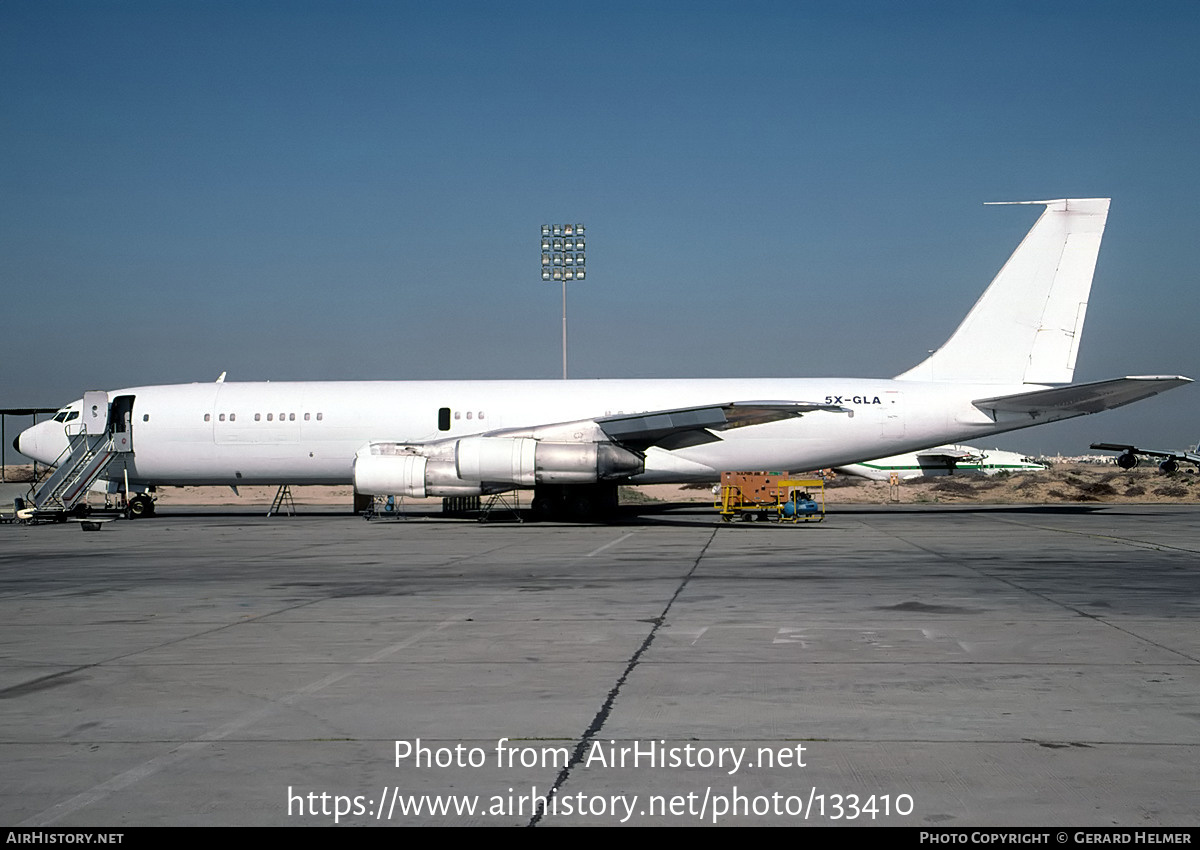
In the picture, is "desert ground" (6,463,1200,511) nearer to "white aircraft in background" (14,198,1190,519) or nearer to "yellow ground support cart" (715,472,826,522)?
"white aircraft in background" (14,198,1190,519)

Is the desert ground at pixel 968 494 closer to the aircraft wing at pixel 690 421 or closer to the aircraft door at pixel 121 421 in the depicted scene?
the aircraft door at pixel 121 421

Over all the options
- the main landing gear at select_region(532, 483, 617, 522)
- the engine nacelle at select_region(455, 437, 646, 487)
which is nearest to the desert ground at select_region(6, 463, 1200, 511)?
the main landing gear at select_region(532, 483, 617, 522)

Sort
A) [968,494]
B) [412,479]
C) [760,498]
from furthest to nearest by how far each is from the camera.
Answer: [968,494], [760,498], [412,479]

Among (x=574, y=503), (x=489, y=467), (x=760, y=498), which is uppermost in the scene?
(x=489, y=467)

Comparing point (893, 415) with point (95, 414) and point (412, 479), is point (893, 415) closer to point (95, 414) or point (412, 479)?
point (412, 479)

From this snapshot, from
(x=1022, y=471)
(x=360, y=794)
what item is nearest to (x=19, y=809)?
(x=360, y=794)

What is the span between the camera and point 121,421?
32125mm

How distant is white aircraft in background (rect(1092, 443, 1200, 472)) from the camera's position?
163 ft

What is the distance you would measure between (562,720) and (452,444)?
2113 cm

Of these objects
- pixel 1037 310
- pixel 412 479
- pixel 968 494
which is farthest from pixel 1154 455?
pixel 412 479

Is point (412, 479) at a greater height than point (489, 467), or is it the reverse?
point (489, 467)

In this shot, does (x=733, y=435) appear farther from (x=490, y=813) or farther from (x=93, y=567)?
(x=490, y=813)

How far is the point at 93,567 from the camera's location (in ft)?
56.8

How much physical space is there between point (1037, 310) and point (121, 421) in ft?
84.5
